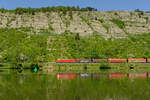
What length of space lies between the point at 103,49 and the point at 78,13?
5975 centimetres

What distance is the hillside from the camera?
11656 centimetres

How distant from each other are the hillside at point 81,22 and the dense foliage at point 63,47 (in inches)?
347

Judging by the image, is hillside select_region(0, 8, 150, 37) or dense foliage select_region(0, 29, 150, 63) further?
hillside select_region(0, 8, 150, 37)

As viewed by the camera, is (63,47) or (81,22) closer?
(63,47)

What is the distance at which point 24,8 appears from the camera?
142250 mm

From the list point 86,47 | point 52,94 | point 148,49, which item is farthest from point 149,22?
point 52,94

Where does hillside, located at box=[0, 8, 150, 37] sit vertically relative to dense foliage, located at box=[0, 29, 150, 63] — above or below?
above

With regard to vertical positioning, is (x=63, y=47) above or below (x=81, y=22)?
below

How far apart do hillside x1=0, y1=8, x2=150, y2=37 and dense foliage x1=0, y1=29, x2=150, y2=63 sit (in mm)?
8821

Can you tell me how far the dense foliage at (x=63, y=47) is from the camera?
7450 cm

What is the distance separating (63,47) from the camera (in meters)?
89.8

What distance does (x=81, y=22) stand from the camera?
416ft

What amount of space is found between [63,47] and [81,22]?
40.1 metres

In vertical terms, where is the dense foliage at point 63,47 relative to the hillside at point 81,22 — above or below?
below
